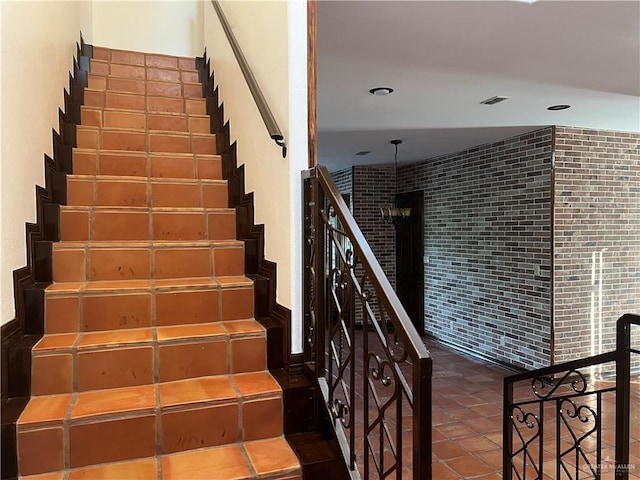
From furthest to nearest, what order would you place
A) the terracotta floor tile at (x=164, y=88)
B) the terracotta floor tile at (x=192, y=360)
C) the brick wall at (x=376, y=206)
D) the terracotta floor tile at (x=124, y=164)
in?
the brick wall at (x=376, y=206) → the terracotta floor tile at (x=164, y=88) → the terracotta floor tile at (x=124, y=164) → the terracotta floor tile at (x=192, y=360)

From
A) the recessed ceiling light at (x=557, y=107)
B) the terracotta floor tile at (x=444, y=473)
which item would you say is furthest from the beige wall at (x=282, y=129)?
the recessed ceiling light at (x=557, y=107)

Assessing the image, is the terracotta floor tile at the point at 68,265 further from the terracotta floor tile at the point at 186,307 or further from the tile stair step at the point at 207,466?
the tile stair step at the point at 207,466

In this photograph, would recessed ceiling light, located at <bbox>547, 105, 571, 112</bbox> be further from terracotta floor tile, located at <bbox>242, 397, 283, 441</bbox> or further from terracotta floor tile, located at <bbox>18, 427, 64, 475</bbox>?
terracotta floor tile, located at <bbox>18, 427, 64, 475</bbox>

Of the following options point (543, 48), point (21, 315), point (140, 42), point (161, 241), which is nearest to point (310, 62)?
point (161, 241)

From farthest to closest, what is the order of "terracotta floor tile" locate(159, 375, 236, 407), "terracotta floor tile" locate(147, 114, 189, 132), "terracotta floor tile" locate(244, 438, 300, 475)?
1. "terracotta floor tile" locate(147, 114, 189, 132)
2. "terracotta floor tile" locate(159, 375, 236, 407)
3. "terracotta floor tile" locate(244, 438, 300, 475)

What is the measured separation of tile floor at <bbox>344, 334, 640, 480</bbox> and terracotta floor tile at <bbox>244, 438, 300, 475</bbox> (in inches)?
45.5

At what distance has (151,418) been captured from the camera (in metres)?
1.51

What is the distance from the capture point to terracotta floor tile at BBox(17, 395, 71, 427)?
1399 mm

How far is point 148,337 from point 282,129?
0.99 metres

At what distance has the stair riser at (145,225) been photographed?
2.19m

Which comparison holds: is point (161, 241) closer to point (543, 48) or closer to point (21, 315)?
point (21, 315)

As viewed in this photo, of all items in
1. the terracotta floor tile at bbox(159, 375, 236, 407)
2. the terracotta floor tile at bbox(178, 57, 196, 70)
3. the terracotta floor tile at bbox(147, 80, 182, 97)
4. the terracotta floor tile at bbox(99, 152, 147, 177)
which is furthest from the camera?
the terracotta floor tile at bbox(178, 57, 196, 70)

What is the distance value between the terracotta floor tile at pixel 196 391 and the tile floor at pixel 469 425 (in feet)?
4.16

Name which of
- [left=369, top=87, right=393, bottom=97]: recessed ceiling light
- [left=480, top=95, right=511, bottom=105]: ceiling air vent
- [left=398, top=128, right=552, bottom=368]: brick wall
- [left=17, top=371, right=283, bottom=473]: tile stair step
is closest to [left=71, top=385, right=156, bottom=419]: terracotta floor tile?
[left=17, top=371, right=283, bottom=473]: tile stair step
